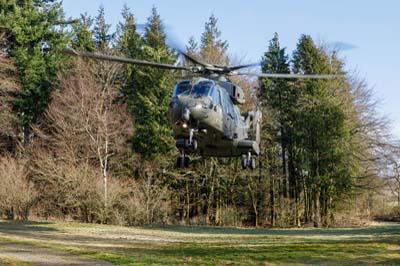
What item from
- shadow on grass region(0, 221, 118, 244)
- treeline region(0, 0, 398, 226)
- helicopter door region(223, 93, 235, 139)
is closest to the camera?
helicopter door region(223, 93, 235, 139)

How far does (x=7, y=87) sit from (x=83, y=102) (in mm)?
6272

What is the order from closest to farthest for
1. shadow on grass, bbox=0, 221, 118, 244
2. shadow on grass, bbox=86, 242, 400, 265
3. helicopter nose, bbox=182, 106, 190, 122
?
shadow on grass, bbox=86, 242, 400, 265, helicopter nose, bbox=182, 106, 190, 122, shadow on grass, bbox=0, 221, 118, 244

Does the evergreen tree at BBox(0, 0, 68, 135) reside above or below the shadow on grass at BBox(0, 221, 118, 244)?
above

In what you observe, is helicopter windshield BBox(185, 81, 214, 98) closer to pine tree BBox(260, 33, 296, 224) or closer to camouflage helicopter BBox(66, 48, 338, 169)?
camouflage helicopter BBox(66, 48, 338, 169)

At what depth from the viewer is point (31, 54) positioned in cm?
3447

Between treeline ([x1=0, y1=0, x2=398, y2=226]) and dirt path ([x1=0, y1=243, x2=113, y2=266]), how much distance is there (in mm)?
13561

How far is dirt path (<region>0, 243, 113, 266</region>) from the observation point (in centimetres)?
1038

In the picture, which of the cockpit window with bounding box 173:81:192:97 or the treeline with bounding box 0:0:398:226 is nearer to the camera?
the cockpit window with bounding box 173:81:192:97

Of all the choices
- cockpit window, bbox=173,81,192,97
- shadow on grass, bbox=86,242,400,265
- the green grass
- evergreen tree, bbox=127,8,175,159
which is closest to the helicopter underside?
cockpit window, bbox=173,81,192,97

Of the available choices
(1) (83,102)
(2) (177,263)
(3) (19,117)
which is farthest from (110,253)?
(3) (19,117)

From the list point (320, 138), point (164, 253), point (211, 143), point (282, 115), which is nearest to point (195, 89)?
point (211, 143)

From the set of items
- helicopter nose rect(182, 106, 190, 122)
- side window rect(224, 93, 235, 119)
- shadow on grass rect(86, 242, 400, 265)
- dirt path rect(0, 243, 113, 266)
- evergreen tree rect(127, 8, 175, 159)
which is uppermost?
evergreen tree rect(127, 8, 175, 159)

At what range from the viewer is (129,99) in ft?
109

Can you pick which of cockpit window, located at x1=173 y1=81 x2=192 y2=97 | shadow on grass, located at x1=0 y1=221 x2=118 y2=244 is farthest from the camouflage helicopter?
shadow on grass, located at x1=0 y1=221 x2=118 y2=244
